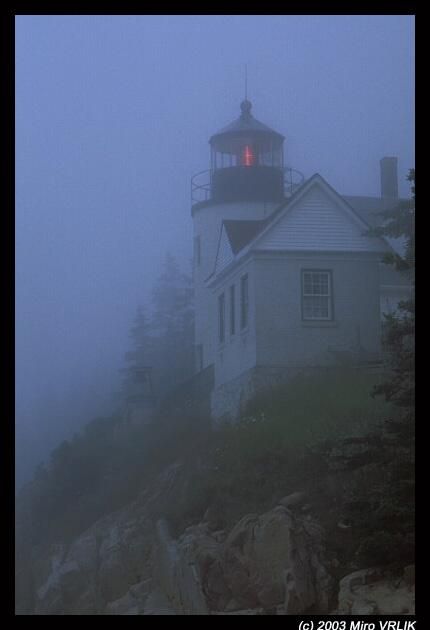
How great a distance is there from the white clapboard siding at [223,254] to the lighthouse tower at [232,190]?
0.47 metres

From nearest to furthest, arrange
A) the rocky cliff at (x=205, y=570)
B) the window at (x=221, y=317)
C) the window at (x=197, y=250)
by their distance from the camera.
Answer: the rocky cliff at (x=205, y=570), the window at (x=221, y=317), the window at (x=197, y=250)

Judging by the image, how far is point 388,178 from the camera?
77.9 ft

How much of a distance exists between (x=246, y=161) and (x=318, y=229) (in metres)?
4.82

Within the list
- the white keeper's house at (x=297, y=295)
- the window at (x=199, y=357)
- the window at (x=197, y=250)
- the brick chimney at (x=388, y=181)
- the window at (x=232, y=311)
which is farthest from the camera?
the brick chimney at (x=388, y=181)

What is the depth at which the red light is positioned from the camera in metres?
23.4

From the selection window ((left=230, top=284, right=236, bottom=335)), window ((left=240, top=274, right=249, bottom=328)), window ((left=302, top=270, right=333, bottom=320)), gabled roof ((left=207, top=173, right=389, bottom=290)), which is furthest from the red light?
window ((left=302, top=270, right=333, bottom=320))

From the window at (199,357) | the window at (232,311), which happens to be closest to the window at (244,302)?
the window at (232,311)

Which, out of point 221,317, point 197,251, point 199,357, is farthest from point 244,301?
point 197,251

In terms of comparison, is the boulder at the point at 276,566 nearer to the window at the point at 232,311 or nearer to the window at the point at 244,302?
the window at the point at 244,302

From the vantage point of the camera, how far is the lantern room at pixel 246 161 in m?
22.7

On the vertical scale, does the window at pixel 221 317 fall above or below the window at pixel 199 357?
above

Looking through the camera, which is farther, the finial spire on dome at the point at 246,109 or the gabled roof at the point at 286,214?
the finial spire on dome at the point at 246,109

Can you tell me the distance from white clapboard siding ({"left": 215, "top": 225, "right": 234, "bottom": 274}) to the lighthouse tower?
470 millimetres
